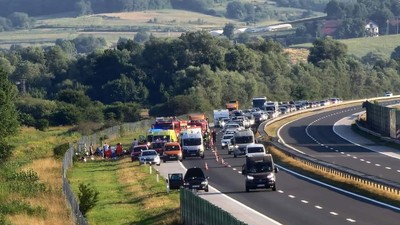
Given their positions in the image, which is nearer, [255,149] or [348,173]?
[348,173]

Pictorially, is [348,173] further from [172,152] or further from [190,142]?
[190,142]

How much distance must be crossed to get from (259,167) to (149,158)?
23915mm

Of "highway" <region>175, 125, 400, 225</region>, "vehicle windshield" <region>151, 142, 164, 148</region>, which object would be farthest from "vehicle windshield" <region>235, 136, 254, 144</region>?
"highway" <region>175, 125, 400, 225</region>

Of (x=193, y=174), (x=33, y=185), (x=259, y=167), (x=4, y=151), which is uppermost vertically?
(x=259, y=167)

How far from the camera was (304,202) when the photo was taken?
178ft

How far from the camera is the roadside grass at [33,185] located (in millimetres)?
53678

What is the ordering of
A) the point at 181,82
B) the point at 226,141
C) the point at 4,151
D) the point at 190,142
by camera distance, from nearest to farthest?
the point at 190,142 → the point at 4,151 → the point at 226,141 → the point at 181,82

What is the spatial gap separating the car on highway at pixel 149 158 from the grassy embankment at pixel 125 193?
2.00ft

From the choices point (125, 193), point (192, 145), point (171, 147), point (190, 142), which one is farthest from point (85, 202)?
point (190, 142)

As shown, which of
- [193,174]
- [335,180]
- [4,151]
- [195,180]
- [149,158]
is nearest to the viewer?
[195,180]

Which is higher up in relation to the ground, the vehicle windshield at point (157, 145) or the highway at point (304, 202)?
the highway at point (304, 202)

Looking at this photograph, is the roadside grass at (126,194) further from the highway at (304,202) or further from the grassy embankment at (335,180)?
the grassy embankment at (335,180)

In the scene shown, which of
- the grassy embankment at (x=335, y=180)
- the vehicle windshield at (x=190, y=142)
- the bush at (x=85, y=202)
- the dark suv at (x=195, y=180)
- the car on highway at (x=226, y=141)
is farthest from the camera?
the car on highway at (x=226, y=141)

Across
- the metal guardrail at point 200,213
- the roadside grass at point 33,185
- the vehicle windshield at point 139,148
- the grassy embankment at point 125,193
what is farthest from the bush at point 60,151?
the metal guardrail at point 200,213
